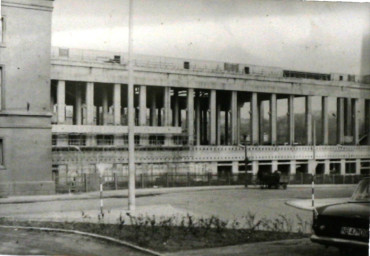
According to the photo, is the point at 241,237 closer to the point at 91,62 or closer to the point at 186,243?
the point at 186,243

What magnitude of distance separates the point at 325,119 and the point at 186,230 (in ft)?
9.37

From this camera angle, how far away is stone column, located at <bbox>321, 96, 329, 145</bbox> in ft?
23.2

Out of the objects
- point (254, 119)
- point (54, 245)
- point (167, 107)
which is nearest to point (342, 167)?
point (254, 119)

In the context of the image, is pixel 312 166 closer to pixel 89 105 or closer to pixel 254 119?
pixel 254 119

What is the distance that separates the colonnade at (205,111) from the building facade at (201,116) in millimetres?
16

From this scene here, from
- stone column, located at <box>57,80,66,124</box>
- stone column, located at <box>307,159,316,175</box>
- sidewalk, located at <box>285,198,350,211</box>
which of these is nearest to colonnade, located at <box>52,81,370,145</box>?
stone column, located at <box>57,80,66,124</box>

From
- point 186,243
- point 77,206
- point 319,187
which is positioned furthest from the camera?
point 77,206

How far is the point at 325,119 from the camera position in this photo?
708 cm

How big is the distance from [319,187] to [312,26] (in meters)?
2.55

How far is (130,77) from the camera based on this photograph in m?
6.92

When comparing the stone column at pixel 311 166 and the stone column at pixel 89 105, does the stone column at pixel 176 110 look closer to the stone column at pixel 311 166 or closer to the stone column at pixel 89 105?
the stone column at pixel 89 105

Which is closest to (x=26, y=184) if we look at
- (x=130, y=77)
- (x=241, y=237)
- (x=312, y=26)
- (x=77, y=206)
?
(x=77, y=206)

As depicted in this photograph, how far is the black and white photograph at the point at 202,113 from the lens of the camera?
678cm

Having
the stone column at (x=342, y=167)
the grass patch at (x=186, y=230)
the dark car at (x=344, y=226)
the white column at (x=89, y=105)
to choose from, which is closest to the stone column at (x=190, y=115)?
the grass patch at (x=186, y=230)
